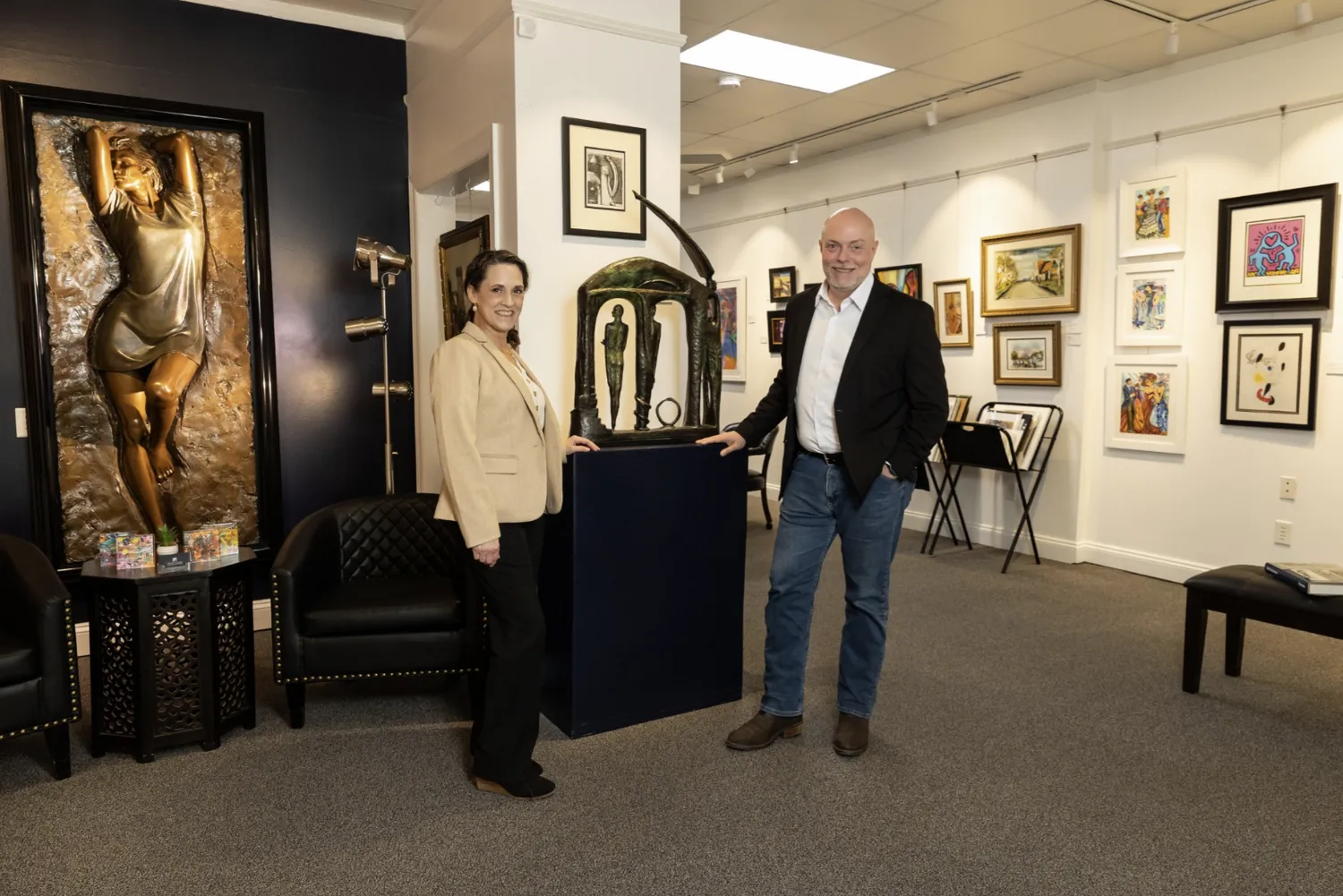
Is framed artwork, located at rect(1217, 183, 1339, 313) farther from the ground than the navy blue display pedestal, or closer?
farther from the ground

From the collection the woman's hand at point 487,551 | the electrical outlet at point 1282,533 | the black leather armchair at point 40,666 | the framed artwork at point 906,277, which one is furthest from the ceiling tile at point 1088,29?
the black leather armchair at point 40,666

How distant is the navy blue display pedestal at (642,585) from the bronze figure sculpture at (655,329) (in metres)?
0.20

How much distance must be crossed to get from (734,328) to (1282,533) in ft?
15.4

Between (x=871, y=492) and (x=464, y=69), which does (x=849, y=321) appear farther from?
(x=464, y=69)

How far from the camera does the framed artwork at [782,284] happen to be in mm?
7500

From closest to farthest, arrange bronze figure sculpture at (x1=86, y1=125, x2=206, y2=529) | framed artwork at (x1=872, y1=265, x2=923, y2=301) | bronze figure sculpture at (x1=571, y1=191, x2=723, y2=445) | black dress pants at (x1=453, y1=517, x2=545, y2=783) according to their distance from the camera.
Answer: black dress pants at (x1=453, y1=517, x2=545, y2=783), bronze figure sculpture at (x1=571, y1=191, x2=723, y2=445), bronze figure sculpture at (x1=86, y1=125, x2=206, y2=529), framed artwork at (x1=872, y1=265, x2=923, y2=301)

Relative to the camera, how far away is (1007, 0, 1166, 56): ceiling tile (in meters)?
4.31

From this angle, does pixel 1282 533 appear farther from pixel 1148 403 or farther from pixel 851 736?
pixel 851 736

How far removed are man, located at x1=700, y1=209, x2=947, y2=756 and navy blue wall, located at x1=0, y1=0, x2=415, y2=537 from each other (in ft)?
7.62

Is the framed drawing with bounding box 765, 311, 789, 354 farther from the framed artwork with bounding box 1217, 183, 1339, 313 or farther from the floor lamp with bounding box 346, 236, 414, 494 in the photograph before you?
the floor lamp with bounding box 346, 236, 414, 494

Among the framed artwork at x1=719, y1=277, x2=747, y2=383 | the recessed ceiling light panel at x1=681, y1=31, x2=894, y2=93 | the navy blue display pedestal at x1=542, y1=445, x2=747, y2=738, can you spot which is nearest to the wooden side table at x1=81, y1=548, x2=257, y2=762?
the navy blue display pedestal at x1=542, y1=445, x2=747, y2=738

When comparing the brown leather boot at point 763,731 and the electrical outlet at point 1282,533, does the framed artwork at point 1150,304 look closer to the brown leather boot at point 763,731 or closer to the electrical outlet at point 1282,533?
the electrical outlet at point 1282,533

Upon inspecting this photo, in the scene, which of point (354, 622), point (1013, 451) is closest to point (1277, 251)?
point (1013, 451)

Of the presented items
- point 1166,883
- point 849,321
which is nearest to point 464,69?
point 849,321
